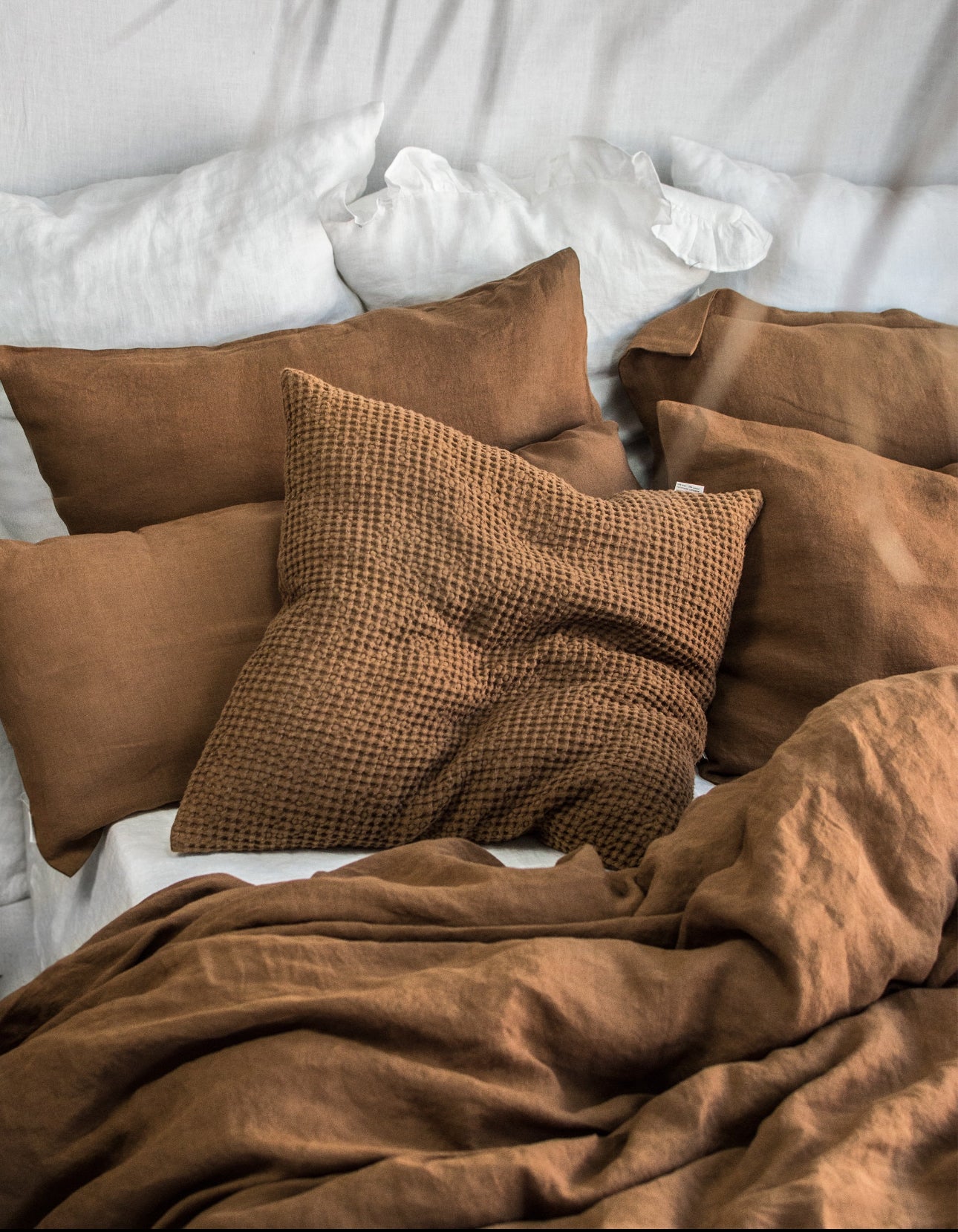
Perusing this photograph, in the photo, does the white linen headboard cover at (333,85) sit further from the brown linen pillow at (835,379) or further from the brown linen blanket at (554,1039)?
the brown linen blanket at (554,1039)

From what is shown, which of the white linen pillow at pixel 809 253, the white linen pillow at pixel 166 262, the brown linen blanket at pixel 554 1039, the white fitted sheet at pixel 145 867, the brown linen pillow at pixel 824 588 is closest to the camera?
the brown linen blanket at pixel 554 1039

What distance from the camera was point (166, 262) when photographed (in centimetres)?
132

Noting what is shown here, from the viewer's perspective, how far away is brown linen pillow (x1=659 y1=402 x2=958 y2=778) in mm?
1188

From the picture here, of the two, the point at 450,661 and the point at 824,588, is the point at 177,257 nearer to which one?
the point at 450,661

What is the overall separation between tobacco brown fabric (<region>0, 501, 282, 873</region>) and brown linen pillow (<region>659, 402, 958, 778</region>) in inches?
21.0

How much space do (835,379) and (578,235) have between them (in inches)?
15.3

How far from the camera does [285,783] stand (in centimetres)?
102

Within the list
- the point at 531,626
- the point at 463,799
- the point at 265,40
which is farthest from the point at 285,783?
the point at 265,40

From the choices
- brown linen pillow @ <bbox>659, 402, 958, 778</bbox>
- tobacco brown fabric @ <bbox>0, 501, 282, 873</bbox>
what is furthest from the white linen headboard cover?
tobacco brown fabric @ <bbox>0, 501, 282, 873</bbox>

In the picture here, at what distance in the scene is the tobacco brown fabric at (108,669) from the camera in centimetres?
108

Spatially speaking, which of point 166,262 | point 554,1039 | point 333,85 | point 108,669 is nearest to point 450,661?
point 108,669

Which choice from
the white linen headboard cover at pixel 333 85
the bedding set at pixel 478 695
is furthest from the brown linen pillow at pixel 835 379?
the white linen headboard cover at pixel 333 85

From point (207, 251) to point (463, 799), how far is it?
73cm

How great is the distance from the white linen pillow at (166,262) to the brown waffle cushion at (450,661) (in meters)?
0.30
